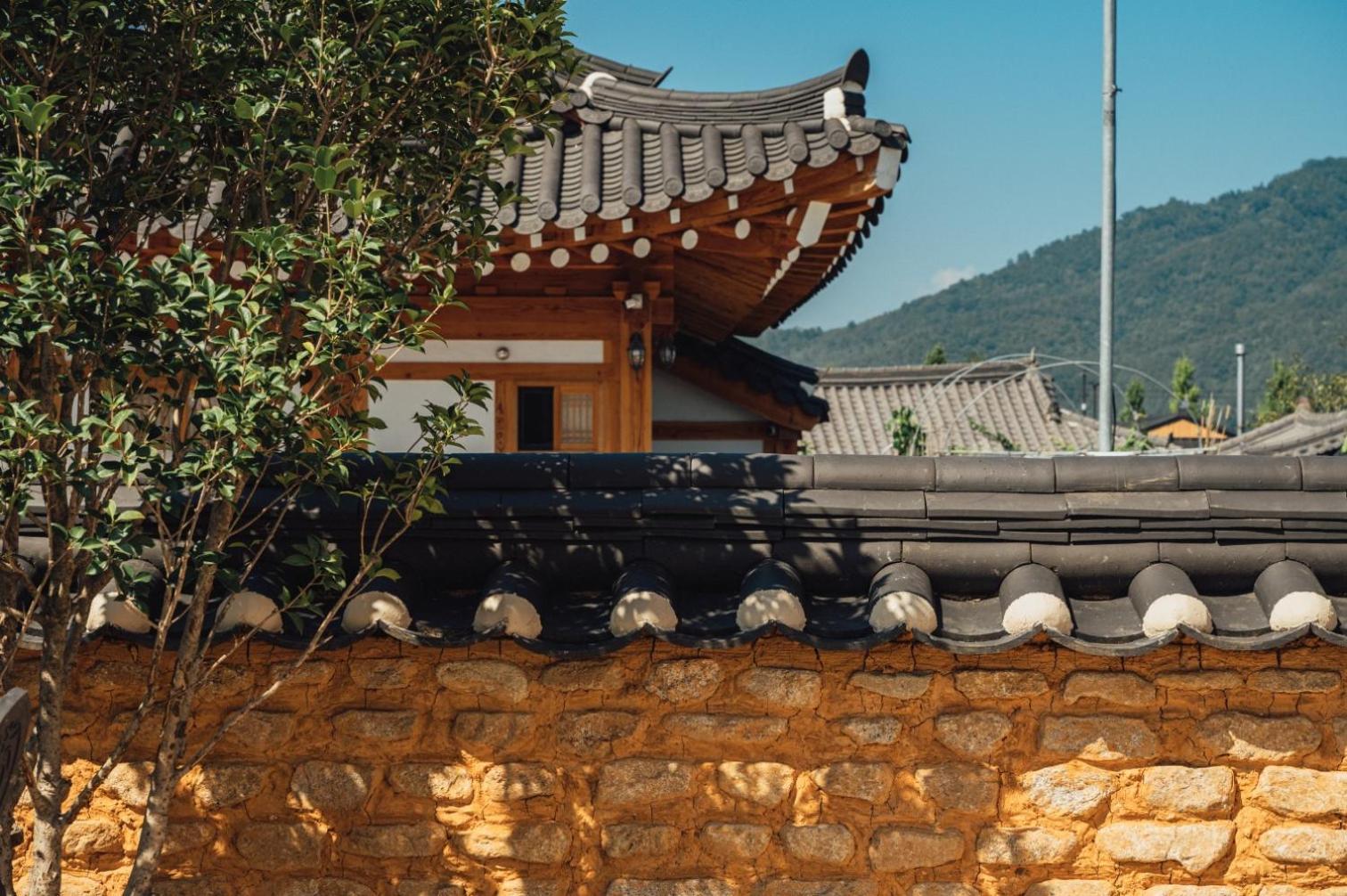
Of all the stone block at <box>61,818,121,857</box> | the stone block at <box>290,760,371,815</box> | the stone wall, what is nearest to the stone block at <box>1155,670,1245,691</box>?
the stone wall

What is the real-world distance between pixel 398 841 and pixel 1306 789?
2.64m

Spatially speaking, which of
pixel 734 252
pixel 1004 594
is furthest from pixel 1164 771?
pixel 734 252

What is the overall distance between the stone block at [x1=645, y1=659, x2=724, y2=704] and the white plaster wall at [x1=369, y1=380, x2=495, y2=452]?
4.66 m

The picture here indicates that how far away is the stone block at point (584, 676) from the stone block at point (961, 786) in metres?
0.92

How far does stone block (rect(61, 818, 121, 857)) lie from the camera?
4086mm

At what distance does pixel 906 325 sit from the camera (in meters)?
89.7

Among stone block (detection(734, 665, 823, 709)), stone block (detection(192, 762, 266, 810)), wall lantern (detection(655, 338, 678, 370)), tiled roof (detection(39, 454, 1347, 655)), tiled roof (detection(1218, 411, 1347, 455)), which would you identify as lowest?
stone block (detection(192, 762, 266, 810))

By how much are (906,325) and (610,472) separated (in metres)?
87.2

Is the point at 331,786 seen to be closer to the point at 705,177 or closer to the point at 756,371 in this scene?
the point at 705,177

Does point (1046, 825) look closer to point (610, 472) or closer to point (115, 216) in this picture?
point (610, 472)

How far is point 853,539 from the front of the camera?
413 cm

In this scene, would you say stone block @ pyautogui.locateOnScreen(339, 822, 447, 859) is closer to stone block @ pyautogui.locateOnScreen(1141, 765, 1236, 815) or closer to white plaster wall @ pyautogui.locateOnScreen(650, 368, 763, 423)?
stone block @ pyautogui.locateOnScreen(1141, 765, 1236, 815)

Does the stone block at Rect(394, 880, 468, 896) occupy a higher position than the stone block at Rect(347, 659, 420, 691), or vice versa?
the stone block at Rect(347, 659, 420, 691)

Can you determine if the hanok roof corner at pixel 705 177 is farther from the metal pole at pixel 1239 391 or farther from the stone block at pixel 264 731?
the metal pole at pixel 1239 391
